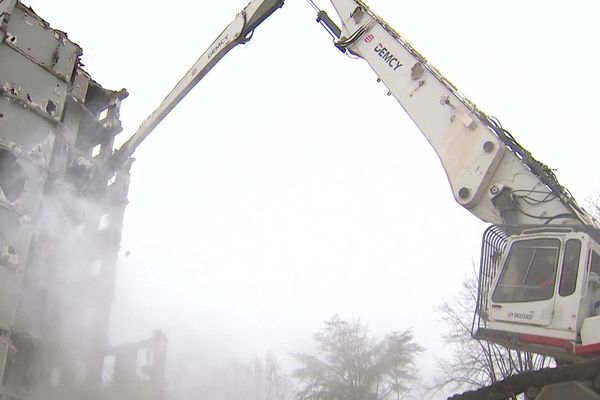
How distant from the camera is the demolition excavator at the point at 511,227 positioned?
15.4ft

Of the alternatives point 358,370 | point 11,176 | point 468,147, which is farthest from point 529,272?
point 358,370

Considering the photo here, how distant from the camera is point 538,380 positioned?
4.71 meters

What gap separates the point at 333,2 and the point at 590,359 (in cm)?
580

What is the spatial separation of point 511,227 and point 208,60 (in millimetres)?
6877

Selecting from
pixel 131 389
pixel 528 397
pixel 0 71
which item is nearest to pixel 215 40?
pixel 0 71

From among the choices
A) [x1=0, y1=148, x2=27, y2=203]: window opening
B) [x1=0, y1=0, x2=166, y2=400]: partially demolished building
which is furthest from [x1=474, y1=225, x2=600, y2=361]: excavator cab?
[x1=0, y1=148, x2=27, y2=203]: window opening

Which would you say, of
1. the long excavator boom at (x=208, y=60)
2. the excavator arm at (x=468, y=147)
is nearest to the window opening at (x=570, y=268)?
the excavator arm at (x=468, y=147)

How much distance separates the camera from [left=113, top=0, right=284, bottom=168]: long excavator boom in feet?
31.7

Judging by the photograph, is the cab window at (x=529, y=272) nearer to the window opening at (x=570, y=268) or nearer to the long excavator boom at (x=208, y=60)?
the window opening at (x=570, y=268)

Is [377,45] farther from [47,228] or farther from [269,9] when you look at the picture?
[47,228]

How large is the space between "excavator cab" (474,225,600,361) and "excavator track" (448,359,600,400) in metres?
0.22

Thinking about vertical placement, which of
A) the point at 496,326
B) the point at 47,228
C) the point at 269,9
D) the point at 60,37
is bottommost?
the point at 496,326

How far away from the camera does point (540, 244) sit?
5.16m

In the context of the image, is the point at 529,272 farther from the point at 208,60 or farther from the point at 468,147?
the point at 208,60
